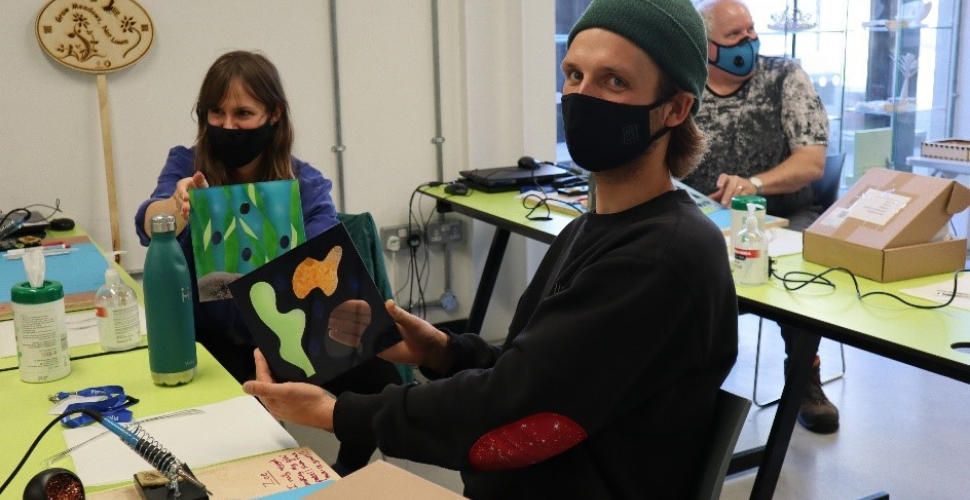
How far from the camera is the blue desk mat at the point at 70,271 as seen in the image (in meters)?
2.18

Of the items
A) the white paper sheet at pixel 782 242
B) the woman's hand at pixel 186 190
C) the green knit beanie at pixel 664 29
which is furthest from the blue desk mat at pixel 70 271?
the white paper sheet at pixel 782 242

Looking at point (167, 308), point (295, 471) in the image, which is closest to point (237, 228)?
point (167, 308)

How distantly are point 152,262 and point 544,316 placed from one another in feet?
2.23

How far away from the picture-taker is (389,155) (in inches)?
154

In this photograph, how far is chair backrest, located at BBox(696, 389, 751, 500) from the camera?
1.23m

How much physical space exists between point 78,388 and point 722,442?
1.04 m

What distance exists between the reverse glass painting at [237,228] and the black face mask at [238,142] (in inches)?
12.9

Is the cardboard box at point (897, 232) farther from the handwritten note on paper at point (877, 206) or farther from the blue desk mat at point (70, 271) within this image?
the blue desk mat at point (70, 271)

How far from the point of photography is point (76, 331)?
1.87 meters

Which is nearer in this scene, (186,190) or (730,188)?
(186,190)

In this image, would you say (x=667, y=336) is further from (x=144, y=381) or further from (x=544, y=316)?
(x=144, y=381)

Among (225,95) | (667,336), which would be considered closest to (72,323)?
(225,95)

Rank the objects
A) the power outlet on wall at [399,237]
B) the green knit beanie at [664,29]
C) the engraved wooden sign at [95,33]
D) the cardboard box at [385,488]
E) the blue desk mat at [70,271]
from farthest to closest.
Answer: the power outlet on wall at [399,237]
the engraved wooden sign at [95,33]
the blue desk mat at [70,271]
the green knit beanie at [664,29]
the cardboard box at [385,488]

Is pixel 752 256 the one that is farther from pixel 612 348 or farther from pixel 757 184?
pixel 612 348
